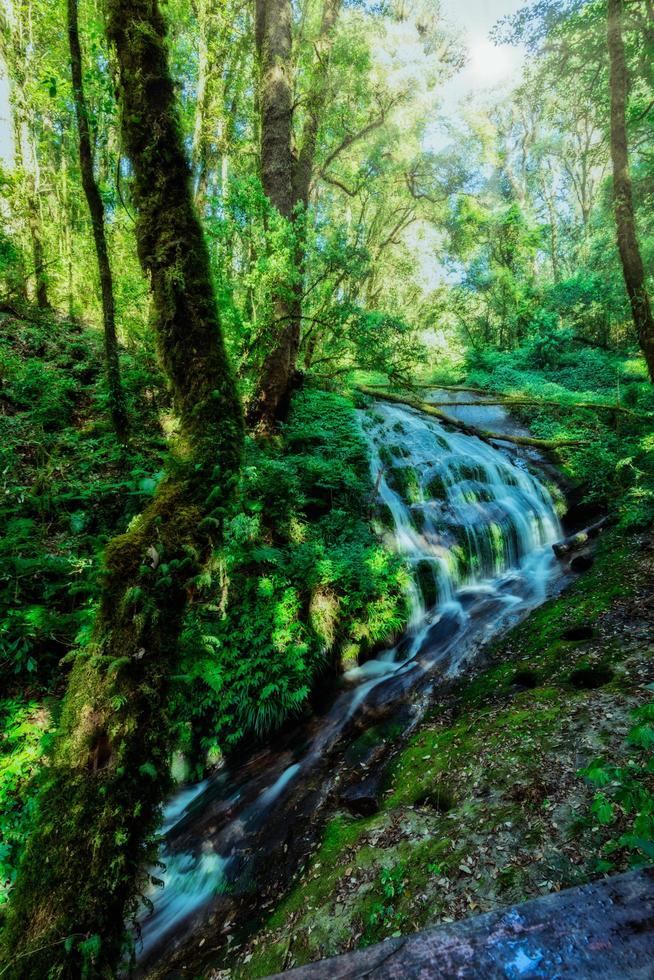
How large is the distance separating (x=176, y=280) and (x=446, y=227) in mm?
25347

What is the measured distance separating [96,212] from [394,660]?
8.09 metres

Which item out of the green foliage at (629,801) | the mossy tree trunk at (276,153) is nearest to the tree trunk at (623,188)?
the mossy tree trunk at (276,153)

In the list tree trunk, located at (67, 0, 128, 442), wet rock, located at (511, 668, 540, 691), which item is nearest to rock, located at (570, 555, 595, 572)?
wet rock, located at (511, 668, 540, 691)

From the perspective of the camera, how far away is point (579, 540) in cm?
873

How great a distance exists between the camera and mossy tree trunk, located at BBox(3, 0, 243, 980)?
2023 millimetres

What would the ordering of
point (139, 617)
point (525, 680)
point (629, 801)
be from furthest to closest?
point (525, 680), point (139, 617), point (629, 801)

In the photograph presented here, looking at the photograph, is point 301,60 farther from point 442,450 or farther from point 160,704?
point 160,704

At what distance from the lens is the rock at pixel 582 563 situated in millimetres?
7711

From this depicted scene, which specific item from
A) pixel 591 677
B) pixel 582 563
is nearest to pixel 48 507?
pixel 591 677

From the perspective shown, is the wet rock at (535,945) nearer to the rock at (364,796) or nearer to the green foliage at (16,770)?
the green foliage at (16,770)

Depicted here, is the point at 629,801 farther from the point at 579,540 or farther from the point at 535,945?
the point at 579,540

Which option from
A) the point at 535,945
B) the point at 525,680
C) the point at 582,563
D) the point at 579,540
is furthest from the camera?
the point at 579,540

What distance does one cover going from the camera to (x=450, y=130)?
21.7m

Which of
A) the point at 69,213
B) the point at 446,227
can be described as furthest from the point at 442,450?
the point at 446,227
